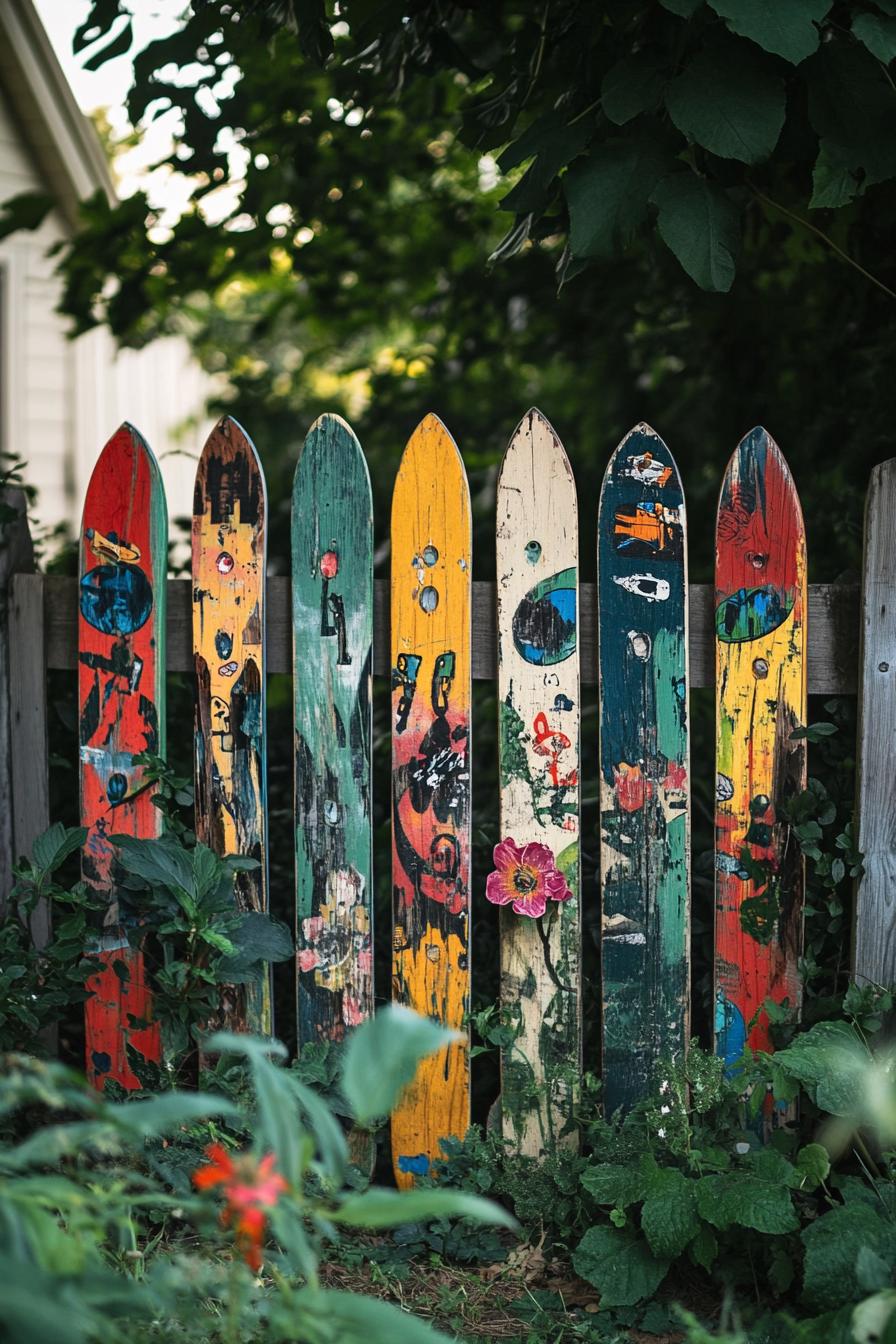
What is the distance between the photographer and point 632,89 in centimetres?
219

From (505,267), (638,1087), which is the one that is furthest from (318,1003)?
(505,267)

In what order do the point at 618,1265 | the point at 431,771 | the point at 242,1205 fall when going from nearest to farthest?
the point at 242,1205
the point at 618,1265
the point at 431,771

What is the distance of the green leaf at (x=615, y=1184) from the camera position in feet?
6.70

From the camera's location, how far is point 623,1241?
2090 millimetres

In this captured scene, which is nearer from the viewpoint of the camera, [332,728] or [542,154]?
[542,154]

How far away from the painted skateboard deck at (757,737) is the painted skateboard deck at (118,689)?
1232 mm

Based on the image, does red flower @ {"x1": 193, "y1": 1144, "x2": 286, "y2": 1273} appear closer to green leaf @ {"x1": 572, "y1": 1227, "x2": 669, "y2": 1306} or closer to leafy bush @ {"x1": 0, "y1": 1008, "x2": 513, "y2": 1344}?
leafy bush @ {"x1": 0, "y1": 1008, "x2": 513, "y2": 1344}

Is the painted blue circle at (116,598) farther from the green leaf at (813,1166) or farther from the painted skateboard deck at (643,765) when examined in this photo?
the green leaf at (813,1166)

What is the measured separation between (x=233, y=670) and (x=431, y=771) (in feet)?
1.61

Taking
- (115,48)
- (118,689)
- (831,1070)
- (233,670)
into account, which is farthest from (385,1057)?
(115,48)

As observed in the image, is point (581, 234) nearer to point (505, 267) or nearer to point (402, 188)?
point (505, 267)

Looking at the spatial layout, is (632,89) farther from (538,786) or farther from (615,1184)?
(615,1184)

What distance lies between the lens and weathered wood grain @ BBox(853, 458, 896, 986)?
226cm

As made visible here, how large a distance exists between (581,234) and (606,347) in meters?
3.18
